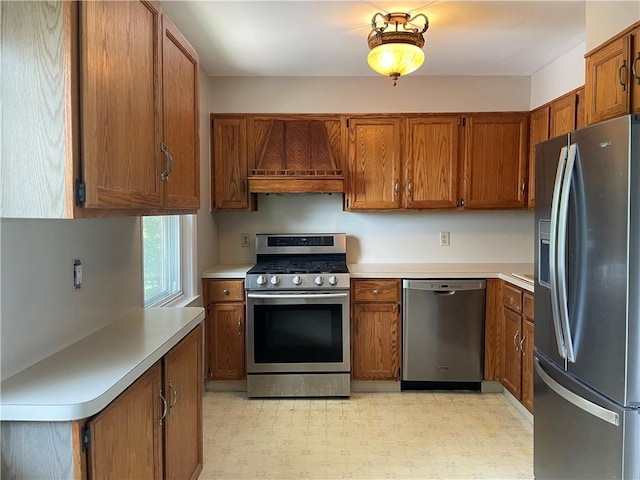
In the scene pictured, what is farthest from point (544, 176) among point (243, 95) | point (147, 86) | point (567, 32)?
point (243, 95)

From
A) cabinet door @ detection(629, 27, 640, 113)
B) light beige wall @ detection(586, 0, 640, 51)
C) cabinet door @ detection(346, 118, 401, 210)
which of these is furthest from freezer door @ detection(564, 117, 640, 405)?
cabinet door @ detection(346, 118, 401, 210)

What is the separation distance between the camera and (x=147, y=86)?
5.08 feet

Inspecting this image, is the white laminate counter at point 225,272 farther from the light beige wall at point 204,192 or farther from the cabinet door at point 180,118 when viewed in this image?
the cabinet door at point 180,118

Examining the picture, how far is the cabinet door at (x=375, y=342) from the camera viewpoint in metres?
3.20

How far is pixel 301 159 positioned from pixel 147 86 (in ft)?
6.06

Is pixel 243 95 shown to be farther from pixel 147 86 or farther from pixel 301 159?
pixel 147 86

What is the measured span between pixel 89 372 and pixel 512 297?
258 centimetres

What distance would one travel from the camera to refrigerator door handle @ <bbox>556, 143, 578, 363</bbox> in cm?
163

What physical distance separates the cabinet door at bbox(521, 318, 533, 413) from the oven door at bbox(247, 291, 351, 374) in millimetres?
1157

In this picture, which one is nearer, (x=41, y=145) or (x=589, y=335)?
(x=41, y=145)

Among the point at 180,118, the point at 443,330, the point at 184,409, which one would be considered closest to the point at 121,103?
the point at 180,118

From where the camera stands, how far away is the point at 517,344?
281 centimetres

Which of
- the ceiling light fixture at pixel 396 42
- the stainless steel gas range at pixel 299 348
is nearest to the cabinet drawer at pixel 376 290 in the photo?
the stainless steel gas range at pixel 299 348

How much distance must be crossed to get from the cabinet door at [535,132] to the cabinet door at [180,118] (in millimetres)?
2428
